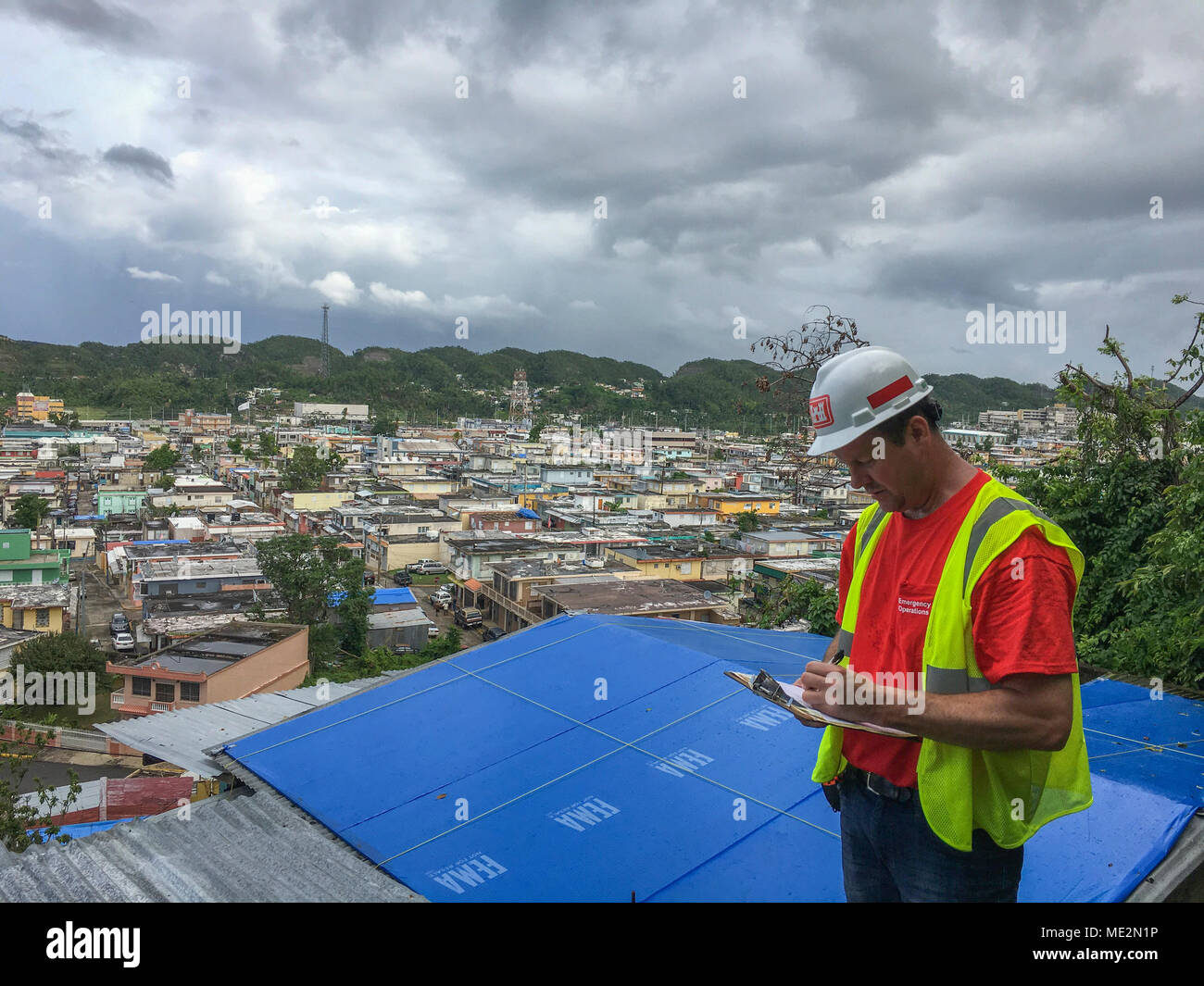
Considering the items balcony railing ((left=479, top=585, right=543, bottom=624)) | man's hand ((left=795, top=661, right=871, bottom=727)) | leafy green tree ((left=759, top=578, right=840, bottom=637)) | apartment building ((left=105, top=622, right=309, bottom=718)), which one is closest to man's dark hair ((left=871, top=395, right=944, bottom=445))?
man's hand ((left=795, top=661, right=871, bottom=727))

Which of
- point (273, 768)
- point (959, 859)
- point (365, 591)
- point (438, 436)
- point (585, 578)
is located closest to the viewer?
point (959, 859)

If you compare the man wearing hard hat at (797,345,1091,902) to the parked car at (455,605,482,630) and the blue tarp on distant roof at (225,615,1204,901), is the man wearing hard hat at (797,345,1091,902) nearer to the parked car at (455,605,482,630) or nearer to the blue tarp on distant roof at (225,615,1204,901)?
the blue tarp on distant roof at (225,615,1204,901)

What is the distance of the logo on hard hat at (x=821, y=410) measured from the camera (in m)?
1.15

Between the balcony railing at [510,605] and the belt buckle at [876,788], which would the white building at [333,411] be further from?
the belt buckle at [876,788]

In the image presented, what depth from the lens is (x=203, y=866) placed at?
6.88 feet

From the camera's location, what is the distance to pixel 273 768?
2.70 m

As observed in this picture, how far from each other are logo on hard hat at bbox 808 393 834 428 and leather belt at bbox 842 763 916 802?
49cm

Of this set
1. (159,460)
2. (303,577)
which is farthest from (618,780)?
(159,460)

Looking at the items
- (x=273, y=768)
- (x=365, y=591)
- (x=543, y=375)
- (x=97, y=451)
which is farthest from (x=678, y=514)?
(x=543, y=375)

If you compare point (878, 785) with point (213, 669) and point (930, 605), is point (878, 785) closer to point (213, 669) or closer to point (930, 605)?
point (930, 605)
